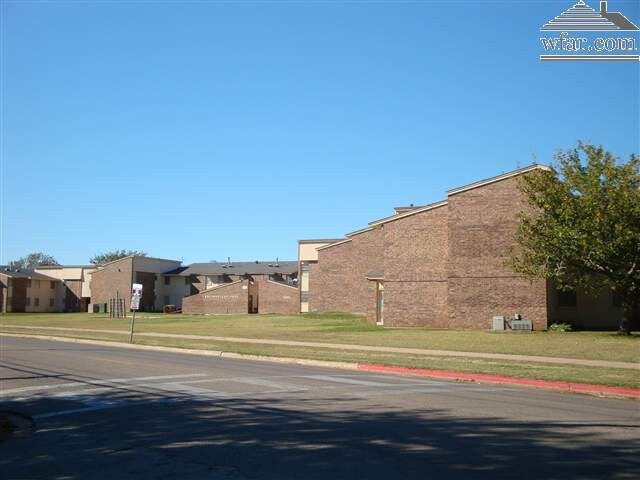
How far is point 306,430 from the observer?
9.11 m

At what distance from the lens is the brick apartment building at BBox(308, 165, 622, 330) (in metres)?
34.7

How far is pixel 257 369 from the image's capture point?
18.4 metres

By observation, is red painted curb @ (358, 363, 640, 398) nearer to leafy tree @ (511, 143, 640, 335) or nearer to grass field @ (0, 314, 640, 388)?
grass field @ (0, 314, 640, 388)

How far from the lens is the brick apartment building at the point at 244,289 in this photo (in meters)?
67.8

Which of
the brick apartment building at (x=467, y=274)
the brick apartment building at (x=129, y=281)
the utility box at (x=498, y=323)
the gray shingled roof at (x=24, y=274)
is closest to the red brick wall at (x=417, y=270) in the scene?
the brick apartment building at (x=467, y=274)

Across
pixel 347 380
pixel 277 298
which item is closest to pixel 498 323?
pixel 347 380

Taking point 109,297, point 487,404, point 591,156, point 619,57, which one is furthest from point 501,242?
point 109,297

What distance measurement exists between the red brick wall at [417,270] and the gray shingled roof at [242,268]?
1756 inches

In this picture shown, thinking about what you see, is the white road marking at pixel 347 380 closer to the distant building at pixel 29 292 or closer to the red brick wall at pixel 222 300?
the red brick wall at pixel 222 300

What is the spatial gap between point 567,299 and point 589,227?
10920 millimetres

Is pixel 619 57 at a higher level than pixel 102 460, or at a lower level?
higher

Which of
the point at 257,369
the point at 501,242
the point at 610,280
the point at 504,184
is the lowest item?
the point at 257,369

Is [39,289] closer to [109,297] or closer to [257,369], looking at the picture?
[109,297]

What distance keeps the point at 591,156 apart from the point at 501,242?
23.2ft
